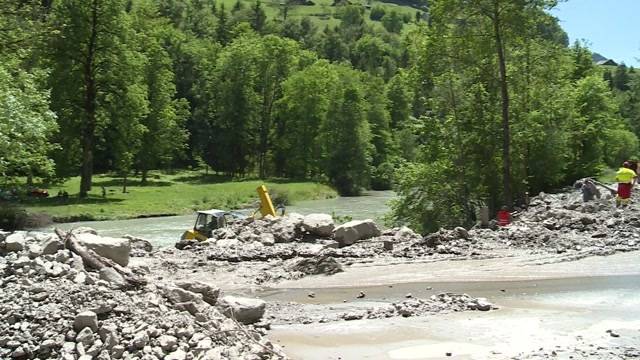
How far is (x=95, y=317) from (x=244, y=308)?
12.4 ft

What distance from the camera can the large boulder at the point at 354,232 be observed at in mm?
24062

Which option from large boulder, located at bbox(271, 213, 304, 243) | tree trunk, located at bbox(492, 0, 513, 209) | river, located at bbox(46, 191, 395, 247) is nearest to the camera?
large boulder, located at bbox(271, 213, 304, 243)

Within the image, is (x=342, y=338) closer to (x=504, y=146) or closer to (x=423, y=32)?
(x=504, y=146)

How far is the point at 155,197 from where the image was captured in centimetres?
5500

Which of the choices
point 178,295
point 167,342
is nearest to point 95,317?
point 167,342

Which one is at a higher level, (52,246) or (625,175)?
(625,175)

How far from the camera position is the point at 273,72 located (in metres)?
89.0

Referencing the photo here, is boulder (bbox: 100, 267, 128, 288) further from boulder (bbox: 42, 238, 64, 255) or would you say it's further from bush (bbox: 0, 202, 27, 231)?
bush (bbox: 0, 202, 27, 231)

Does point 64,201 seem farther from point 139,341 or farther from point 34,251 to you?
point 139,341

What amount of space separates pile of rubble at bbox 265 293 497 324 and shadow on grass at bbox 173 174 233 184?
201 feet

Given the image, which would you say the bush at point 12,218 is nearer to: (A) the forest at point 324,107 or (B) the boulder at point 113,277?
(A) the forest at point 324,107

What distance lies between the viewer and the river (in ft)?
123

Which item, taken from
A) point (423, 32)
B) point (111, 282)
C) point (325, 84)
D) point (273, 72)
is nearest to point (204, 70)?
point (273, 72)

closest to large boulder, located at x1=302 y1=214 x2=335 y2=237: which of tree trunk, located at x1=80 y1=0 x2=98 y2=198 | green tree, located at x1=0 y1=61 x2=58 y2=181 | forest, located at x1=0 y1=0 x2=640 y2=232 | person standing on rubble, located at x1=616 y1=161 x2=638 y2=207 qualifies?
forest, located at x1=0 y1=0 x2=640 y2=232
